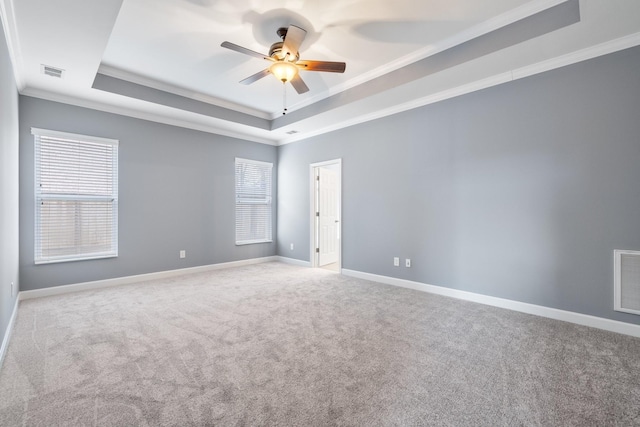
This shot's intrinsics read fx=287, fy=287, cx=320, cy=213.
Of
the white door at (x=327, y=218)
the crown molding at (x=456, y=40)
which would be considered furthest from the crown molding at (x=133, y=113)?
the crown molding at (x=456, y=40)

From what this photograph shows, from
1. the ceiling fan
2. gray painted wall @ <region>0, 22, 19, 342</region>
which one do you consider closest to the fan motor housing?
the ceiling fan

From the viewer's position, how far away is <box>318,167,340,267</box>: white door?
5.94m

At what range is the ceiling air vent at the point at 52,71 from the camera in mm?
3143

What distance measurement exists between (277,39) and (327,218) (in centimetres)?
371

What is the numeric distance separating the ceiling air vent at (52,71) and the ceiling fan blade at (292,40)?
261cm

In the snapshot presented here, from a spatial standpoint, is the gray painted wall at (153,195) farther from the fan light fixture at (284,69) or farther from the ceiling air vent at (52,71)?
the fan light fixture at (284,69)

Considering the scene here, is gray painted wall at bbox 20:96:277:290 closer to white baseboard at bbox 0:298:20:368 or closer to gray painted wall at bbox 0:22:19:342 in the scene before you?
gray painted wall at bbox 0:22:19:342

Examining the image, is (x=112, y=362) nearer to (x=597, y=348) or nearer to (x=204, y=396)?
(x=204, y=396)

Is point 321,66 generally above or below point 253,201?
above

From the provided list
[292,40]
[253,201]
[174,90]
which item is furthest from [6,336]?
[253,201]

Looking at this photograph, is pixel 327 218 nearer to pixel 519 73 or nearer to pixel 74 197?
pixel 519 73

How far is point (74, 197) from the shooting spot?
13.2 ft

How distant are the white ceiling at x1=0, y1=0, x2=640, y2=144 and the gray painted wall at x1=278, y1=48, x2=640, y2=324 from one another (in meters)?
0.29

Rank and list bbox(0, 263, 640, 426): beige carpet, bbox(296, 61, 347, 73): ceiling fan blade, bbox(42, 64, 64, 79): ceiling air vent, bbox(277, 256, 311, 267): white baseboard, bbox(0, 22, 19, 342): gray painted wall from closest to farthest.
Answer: bbox(0, 263, 640, 426): beige carpet, bbox(0, 22, 19, 342): gray painted wall, bbox(296, 61, 347, 73): ceiling fan blade, bbox(42, 64, 64, 79): ceiling air vent, bbox(277, 256, 311, 267): white baseboard
